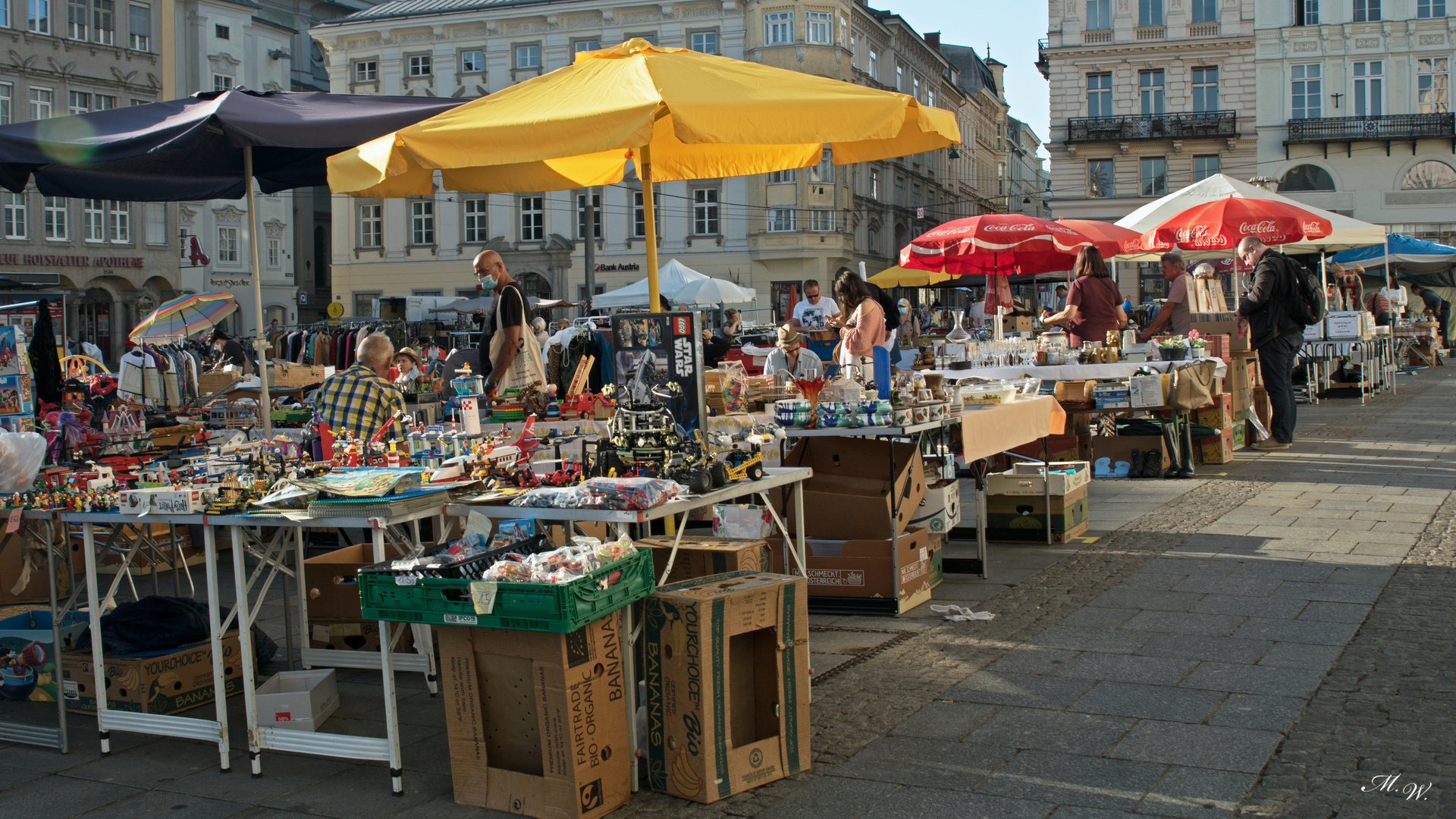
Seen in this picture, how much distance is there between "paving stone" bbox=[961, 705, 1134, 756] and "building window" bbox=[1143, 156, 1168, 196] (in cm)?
4155

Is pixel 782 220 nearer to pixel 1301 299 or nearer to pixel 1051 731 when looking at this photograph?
pixel 1301 299

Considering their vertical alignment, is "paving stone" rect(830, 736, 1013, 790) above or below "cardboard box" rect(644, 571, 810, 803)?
below

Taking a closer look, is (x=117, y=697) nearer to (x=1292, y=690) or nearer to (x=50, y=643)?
(x=50, y=643)

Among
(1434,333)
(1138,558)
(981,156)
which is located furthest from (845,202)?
(1138,558)

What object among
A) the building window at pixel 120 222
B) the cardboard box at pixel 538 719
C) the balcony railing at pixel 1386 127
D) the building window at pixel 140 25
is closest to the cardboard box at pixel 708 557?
the cardboard box at pixel 538 719

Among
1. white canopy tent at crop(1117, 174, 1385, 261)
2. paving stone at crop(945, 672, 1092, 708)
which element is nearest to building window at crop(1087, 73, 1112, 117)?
white canopy tent at crop(1117, 174, 1385, 261)

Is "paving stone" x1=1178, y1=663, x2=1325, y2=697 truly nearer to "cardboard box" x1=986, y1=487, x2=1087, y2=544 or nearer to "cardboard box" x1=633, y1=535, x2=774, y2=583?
"cardboard box" x1=633, y1=535, x2=774, y2=583

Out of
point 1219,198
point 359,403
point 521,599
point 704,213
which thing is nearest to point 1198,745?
point 521,599

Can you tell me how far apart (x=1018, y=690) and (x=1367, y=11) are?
138 ft

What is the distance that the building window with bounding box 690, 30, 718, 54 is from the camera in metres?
40.6

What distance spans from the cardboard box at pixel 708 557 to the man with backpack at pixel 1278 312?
316 inches

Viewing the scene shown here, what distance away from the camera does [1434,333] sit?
23.9 m

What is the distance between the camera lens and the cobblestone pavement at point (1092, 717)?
136 inches

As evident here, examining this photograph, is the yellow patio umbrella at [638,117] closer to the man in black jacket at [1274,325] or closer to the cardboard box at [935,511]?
the cardboard box at [935,511]
